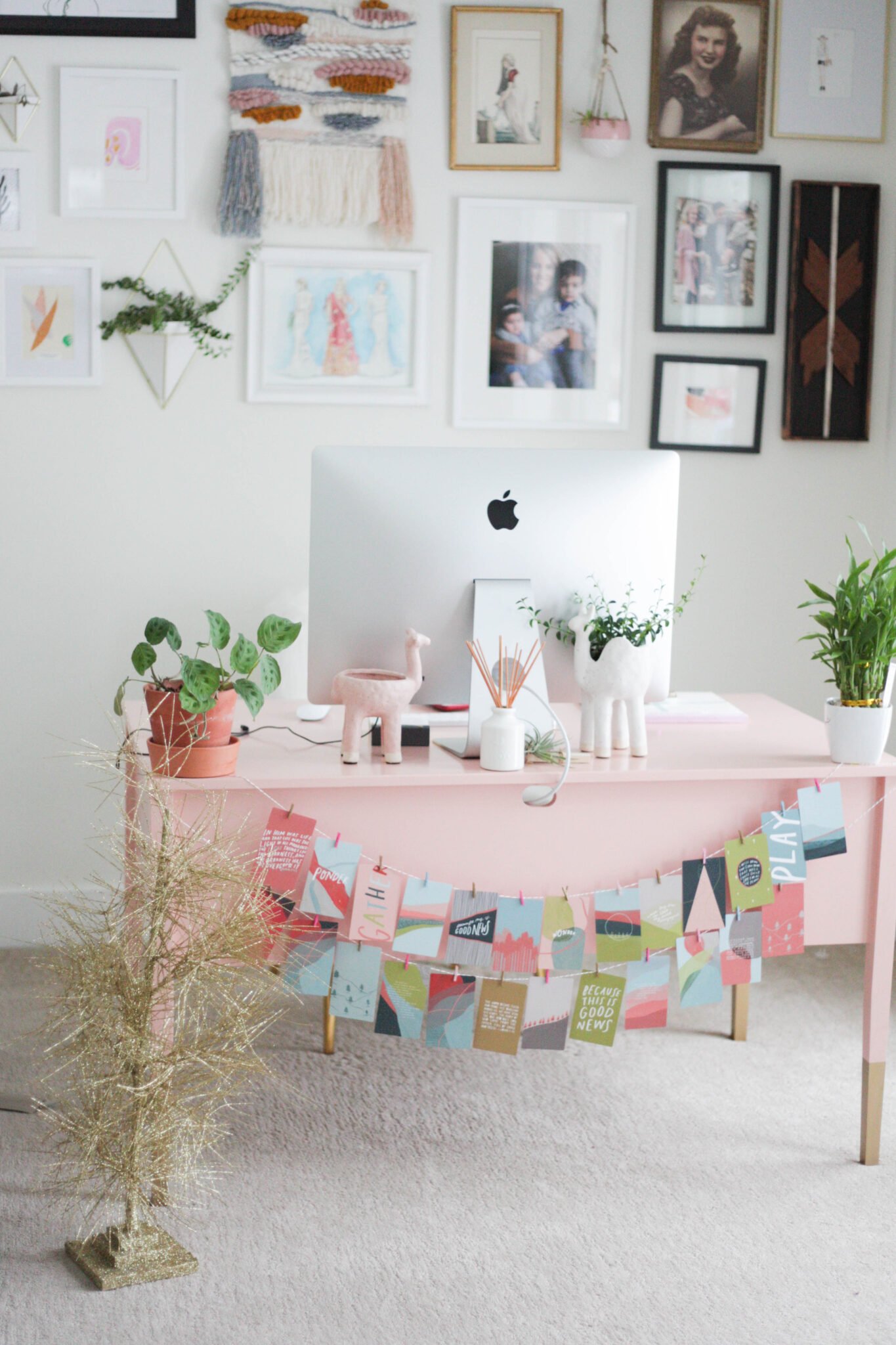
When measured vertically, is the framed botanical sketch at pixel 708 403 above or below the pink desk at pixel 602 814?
above

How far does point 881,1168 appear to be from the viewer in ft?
7.34

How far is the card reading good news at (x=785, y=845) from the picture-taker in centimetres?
216

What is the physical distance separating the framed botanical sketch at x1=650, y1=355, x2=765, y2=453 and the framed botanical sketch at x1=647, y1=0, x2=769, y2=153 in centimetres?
50

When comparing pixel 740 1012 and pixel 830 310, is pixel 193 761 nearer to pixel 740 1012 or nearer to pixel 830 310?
pixel 740 1012

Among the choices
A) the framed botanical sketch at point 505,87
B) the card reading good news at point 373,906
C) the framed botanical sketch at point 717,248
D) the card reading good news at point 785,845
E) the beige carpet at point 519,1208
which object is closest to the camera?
the beige carpet at point 519,1208

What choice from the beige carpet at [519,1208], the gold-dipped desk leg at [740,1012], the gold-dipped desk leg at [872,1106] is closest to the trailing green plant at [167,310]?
the beige carpet at [519,1208]

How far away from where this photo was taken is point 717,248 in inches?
127

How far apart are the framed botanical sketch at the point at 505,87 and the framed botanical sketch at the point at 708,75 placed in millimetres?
241

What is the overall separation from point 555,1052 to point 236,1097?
0.64 m

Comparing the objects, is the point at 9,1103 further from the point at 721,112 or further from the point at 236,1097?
the point at 721,112

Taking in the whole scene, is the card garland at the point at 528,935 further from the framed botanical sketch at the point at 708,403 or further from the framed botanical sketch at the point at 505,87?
the framed botanical sketch at the point at 505,87

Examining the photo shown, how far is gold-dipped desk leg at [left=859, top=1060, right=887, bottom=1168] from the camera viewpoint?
2.23 meters

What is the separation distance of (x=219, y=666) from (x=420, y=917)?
49 cm

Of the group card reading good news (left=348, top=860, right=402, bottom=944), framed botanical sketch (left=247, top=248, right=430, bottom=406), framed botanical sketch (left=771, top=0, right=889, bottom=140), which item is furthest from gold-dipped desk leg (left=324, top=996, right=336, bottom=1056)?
framed botanical sketch (left=771, top=0, right=889, bottom=140)
